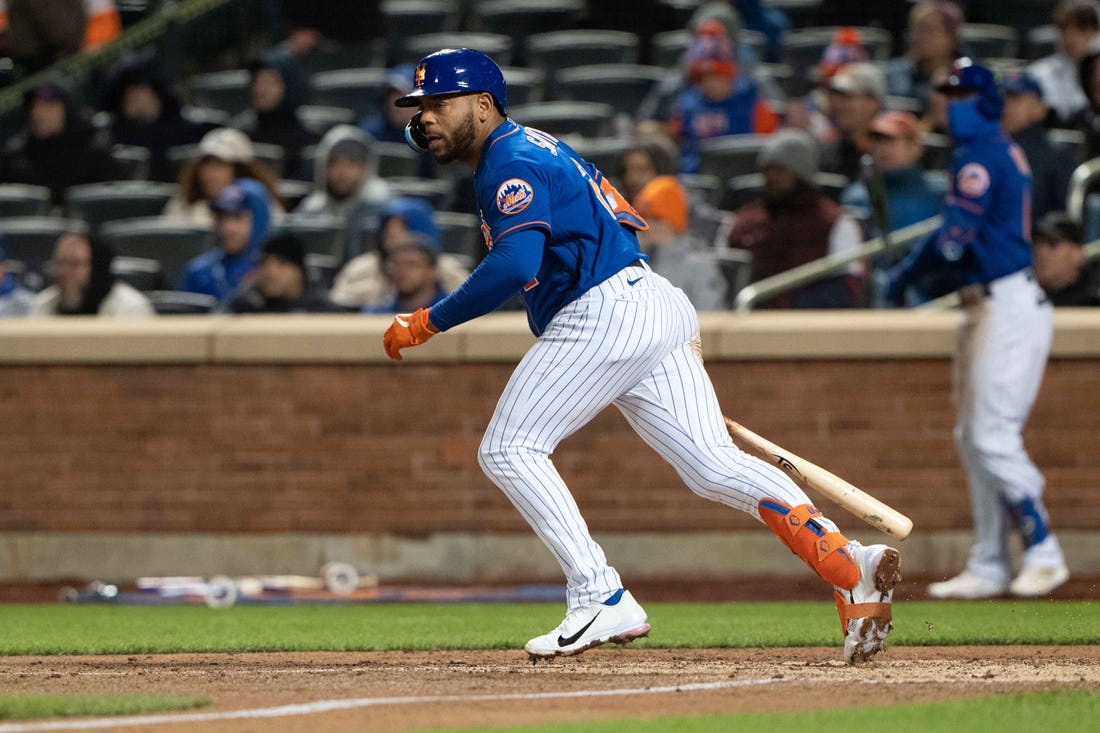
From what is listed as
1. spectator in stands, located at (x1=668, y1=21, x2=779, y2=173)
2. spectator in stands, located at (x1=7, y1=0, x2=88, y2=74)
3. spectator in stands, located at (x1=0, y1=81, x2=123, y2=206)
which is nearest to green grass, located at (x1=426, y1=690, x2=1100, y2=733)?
spectator in stands, located at (x1=668, y1=21, x2=779, y2=173)

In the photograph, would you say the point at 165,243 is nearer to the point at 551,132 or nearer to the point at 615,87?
the point at 551,132

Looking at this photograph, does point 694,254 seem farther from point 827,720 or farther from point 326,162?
point 827,720

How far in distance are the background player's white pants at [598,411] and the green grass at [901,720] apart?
1048mm

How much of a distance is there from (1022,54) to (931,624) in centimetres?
709

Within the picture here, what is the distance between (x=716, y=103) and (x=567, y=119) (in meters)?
1.05

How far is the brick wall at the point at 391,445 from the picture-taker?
993 cm

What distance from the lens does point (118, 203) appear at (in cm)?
1233

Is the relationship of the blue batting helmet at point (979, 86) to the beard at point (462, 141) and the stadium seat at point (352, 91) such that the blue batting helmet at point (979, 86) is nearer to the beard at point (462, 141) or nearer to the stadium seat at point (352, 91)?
the beard at point (462, 141)

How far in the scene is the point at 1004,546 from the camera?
29.0 feet

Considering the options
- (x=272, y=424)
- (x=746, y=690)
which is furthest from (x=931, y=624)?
(x=272, y=424)

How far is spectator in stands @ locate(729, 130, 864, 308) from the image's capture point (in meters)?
10.3

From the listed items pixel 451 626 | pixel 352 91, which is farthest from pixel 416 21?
pixel 451 626

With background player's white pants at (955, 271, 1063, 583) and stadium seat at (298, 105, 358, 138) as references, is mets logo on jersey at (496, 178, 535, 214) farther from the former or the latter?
stadium seat at (298, 105, 358, 138)

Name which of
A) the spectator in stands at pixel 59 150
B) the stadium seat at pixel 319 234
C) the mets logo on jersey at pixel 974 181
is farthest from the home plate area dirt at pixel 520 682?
the spectator in stands at pixel 59 150
